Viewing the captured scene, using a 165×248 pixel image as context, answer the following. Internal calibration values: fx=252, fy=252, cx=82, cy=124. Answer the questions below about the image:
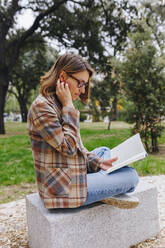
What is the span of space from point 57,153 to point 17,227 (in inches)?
62.1

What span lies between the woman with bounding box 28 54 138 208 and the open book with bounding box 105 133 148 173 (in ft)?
0.35

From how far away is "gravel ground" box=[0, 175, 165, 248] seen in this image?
2.41m

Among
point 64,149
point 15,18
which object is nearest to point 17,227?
point 64,149

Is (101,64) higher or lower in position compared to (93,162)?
higher

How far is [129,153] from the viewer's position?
2.01m

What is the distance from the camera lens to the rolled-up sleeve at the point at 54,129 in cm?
164

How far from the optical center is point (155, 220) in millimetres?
2461

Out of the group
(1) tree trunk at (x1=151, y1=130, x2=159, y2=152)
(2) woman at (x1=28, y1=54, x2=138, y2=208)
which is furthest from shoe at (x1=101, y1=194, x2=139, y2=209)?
(1) tree trunk at (x1=151, y1=130, x2=159, y2=152)

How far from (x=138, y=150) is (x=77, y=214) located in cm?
67

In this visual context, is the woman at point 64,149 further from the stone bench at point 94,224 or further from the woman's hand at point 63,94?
the stone bench at point 94,224

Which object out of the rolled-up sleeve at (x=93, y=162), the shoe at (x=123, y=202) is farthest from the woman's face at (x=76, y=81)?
the shoe at (x=123, y=202)

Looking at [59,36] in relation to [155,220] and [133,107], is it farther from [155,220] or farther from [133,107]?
[155,220]

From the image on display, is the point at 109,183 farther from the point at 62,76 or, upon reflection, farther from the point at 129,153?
the point at 62,76

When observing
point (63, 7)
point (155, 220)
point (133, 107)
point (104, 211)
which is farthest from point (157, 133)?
point (63, 7)
